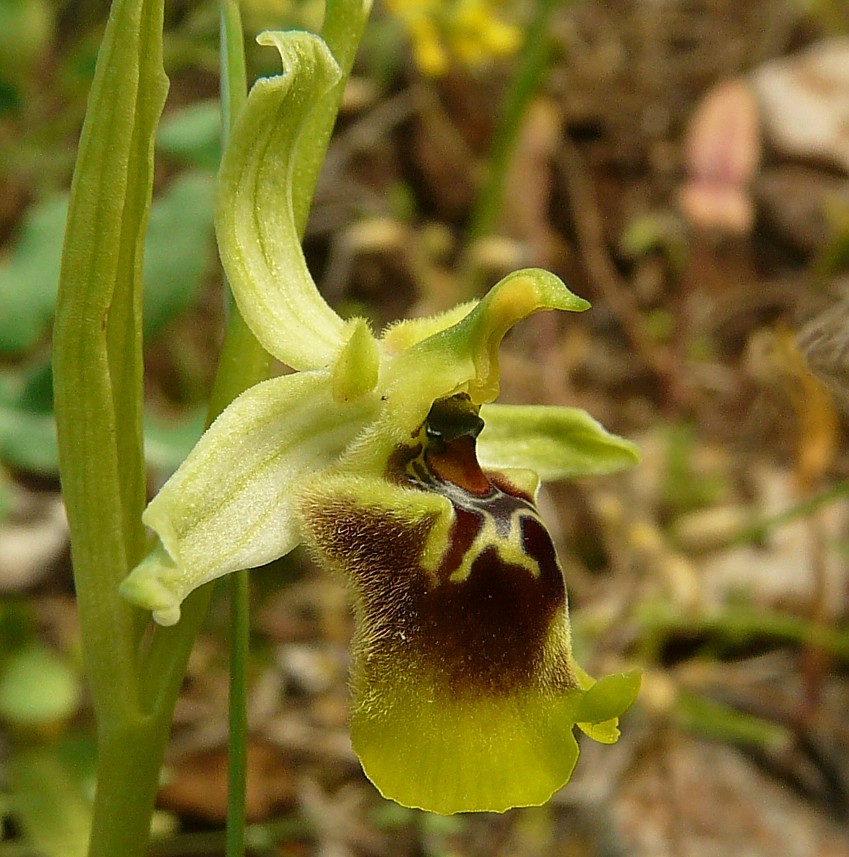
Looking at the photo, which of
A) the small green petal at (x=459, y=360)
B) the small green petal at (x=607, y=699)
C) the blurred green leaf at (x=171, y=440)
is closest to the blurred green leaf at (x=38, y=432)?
the blurred green leaf at (x=171, y=440)

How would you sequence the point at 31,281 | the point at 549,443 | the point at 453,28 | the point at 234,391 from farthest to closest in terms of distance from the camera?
the point at 453,28
the point at 31,281
the point at 549,443
the point at 234,391

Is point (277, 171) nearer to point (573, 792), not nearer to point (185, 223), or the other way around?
point (185, 223)

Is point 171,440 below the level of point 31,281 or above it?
below

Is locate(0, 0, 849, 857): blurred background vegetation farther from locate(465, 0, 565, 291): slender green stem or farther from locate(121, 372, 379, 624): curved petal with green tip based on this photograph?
locate(121, 372, 379, 624): curved petal with green tip

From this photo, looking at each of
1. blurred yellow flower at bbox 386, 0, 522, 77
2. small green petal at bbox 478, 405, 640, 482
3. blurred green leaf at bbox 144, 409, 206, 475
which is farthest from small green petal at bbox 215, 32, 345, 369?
blurred yellow flower at bbox 386, 0, 522, 77

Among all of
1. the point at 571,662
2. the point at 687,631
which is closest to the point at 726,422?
the point at 687,631

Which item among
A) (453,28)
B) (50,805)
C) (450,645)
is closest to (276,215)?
(450,645)

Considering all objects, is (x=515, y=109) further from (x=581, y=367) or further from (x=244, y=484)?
(x=244, y=484)
